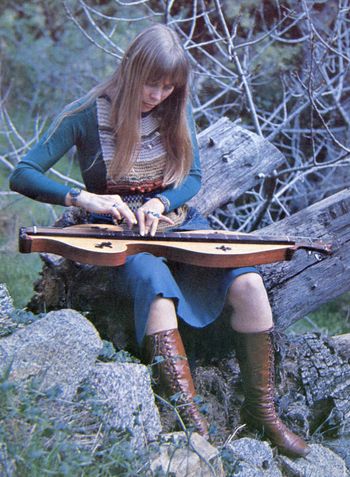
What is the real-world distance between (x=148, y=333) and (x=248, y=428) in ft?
2.22

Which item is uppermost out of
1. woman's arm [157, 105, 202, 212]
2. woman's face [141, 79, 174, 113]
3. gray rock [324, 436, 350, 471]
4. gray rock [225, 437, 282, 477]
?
woman's face [141, 79, 174, 113]

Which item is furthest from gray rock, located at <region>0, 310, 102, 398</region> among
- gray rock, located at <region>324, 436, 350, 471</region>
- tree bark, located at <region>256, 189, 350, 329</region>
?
gray rock, located at <region>324, 436, 350, 471</region>

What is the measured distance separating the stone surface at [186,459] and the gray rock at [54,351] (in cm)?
37

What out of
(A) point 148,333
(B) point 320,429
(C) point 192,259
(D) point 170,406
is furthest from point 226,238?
(B) point 320,429

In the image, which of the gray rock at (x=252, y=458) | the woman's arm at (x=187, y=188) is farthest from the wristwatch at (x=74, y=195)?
the gray rock at (x=252, y=458)

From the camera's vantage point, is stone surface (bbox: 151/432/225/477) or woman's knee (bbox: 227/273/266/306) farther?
woman's knee (bbox: 227/273/266/306)

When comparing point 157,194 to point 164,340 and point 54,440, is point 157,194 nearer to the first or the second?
point 164,340

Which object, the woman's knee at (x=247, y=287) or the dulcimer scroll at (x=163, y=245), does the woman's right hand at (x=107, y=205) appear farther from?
the woman's knee at (x=247, y=287)

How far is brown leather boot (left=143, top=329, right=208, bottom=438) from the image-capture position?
3.18 metres

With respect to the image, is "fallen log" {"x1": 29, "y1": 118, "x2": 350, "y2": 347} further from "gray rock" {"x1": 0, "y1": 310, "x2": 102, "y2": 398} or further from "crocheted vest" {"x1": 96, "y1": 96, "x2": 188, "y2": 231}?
"gray rock" {"x1": 0, "y1": 310, "x2": 102, "y2": 398}

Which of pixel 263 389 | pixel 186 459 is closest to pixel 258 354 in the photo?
pixel 263 389

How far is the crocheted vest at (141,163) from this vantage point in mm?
3625

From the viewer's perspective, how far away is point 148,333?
127 inches

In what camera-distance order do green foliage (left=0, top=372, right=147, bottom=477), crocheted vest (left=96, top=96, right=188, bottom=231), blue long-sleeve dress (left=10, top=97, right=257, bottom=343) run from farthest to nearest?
crocheted vest (left=96, top=96, right=188, bottom=231) → blue long-sleeve dress (left=10, top=97, right=257, bottom=343) → green foliage (left=0, top=372, right=147, bottom=477)
